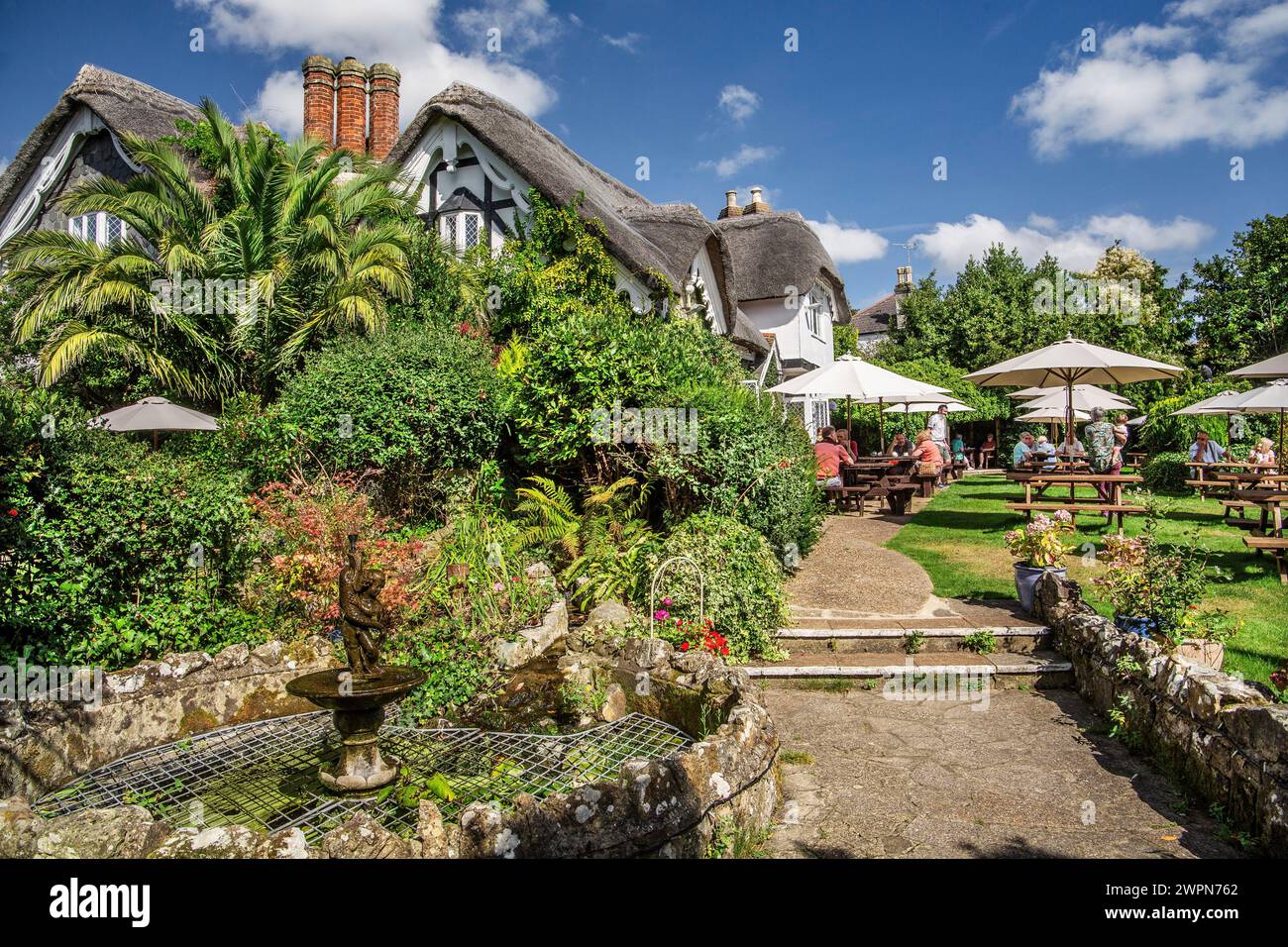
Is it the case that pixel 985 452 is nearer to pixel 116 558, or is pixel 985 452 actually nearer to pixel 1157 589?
pixel 1157 589

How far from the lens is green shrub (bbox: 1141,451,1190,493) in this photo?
58.9 feet

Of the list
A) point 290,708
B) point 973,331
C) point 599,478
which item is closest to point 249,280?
point 599,478

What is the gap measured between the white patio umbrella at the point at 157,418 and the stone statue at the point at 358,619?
7.46m

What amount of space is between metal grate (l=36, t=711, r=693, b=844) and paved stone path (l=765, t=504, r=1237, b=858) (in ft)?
3.46

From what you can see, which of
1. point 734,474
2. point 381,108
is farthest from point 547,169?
point 734,474

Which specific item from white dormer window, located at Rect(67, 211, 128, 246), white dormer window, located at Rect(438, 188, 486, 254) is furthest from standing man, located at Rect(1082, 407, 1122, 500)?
white dormer window, located at Rect(67, 211, 128, 246)

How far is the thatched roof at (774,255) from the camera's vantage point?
2658 cm

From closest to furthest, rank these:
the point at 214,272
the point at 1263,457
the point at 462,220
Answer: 1. the point at 214,272
2. the point at 1263,457
3. the point at 462,220

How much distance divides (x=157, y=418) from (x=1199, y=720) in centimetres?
1186

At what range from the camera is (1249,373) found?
9.55m

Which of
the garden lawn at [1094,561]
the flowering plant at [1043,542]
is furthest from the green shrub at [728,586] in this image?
the flowering plant at [1043,542]

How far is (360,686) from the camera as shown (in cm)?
457

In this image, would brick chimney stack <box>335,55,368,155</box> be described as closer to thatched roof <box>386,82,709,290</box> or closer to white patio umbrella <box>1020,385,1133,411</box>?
thatched roof <box>386,82,709,290</box>
